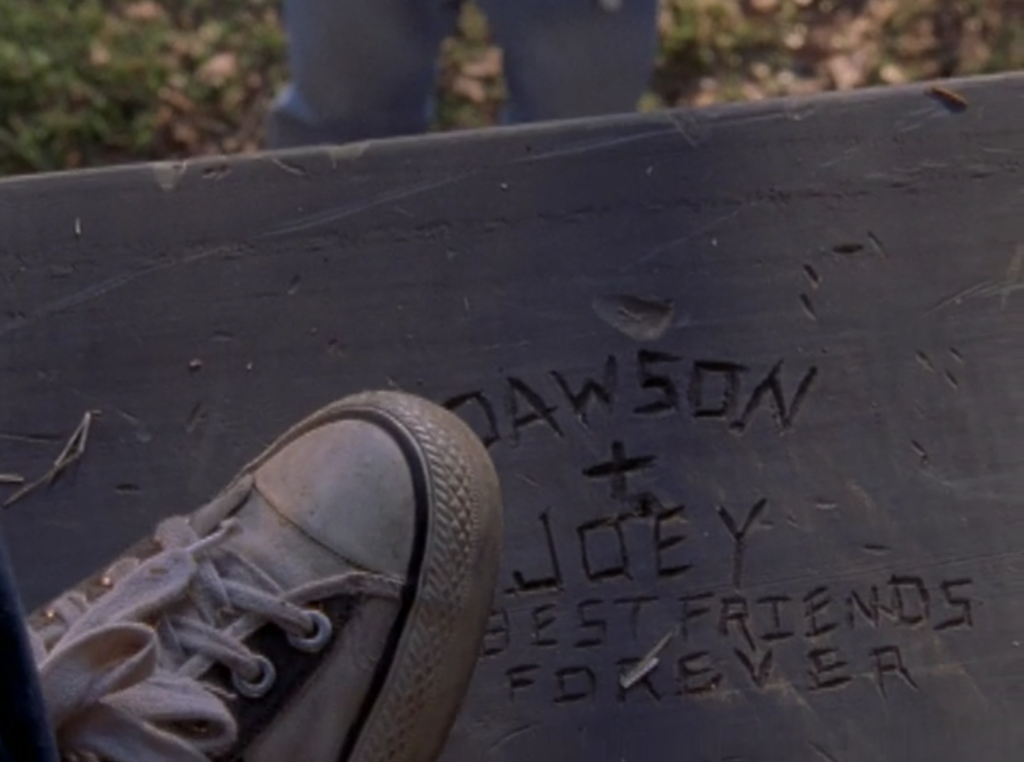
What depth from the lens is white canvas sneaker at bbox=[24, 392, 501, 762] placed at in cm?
116

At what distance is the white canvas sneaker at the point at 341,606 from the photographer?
116cm

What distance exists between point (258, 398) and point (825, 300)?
0.49 m

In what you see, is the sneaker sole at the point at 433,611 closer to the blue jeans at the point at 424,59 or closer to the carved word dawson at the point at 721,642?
the carved word dawson at the point at 721,642

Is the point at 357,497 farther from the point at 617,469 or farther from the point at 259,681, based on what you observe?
the point at 617,469

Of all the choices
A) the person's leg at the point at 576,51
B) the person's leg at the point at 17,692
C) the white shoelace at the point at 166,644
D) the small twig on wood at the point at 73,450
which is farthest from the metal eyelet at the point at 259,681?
the person's leg at the point at 576,51

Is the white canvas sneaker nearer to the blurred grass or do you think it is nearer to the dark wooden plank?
the dark wooden plank

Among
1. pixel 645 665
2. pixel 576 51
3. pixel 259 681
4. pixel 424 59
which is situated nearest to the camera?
pixel 259 681

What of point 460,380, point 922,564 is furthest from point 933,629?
point 460,380

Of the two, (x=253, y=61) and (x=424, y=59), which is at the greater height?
(x=424, y=59)

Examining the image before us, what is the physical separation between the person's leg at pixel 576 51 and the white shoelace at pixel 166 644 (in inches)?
24.1

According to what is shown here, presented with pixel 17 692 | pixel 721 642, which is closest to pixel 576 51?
Answer: pixel 721 642

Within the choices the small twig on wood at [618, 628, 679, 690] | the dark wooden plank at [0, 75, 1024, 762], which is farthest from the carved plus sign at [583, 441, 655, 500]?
the small twig on wood at [618, 628, 679, 690]

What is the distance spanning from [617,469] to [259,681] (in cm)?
38

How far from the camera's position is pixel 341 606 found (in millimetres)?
1175
